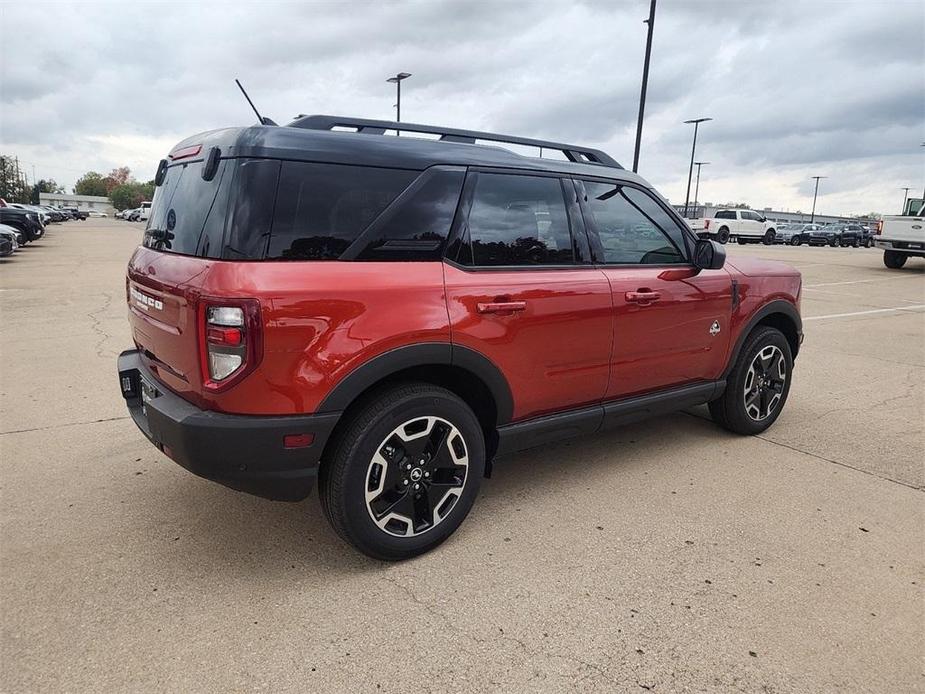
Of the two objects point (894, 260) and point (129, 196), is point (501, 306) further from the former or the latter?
point (129, 196)

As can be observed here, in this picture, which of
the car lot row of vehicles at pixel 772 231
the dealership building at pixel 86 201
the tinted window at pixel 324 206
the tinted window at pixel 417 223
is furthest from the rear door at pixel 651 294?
the dealership building at pixel 86 201

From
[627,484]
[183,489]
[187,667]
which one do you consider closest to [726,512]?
[627,484]

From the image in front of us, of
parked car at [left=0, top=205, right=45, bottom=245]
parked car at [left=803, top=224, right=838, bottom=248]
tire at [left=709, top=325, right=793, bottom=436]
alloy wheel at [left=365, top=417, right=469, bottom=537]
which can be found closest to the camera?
alloy wheel at [left=365, top=417, right=469, bottom=537]

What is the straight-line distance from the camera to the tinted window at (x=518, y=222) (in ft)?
9.91

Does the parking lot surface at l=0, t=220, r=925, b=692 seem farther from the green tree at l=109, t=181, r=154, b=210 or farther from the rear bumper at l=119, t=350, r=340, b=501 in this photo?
the green tree at l=109, t=181, r=154, b=210

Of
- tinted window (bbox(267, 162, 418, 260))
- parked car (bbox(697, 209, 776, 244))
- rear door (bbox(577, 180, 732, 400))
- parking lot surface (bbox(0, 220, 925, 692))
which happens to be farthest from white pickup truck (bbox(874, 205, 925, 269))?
tinted window (bbox(267, 162, 418, 260))

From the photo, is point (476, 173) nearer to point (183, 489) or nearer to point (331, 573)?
point (331, 573)

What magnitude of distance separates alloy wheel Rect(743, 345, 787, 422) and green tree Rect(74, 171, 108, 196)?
6884 inches

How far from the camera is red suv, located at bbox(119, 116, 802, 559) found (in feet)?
8.02

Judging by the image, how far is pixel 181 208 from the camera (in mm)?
2875

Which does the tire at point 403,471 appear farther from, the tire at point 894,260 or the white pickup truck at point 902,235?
the tire at point 894,260

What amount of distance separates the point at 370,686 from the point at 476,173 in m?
2.16

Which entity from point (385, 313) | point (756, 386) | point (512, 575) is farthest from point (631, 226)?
point (512, 575)

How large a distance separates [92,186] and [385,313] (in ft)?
595
